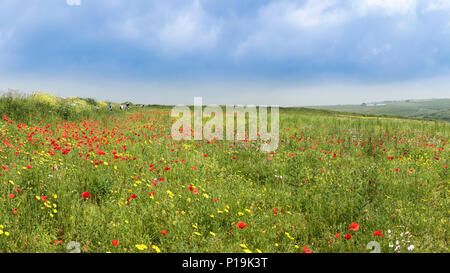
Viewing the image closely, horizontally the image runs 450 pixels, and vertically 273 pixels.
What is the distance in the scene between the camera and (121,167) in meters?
5.08

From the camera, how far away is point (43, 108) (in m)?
11.7

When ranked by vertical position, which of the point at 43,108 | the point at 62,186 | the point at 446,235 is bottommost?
the point at 446,235

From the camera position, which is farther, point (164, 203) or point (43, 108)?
point (43, 108)

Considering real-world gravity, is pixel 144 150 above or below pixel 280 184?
above

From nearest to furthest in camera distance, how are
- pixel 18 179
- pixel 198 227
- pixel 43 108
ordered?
pixel 198 227, pixel 18 179, pixel 43 108

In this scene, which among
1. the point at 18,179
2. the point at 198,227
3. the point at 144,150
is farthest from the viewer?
the point at 144,150
